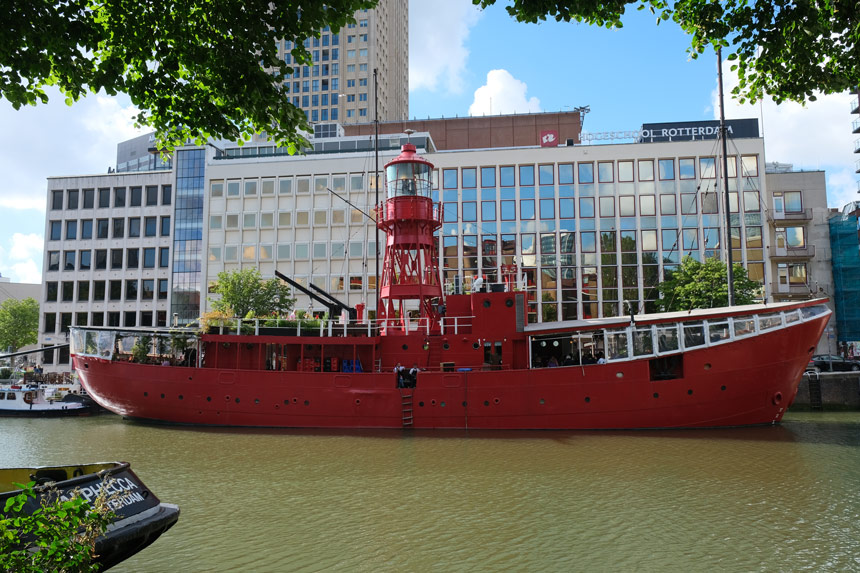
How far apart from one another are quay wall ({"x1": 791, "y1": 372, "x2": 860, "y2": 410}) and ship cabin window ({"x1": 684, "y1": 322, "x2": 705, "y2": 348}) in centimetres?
1293

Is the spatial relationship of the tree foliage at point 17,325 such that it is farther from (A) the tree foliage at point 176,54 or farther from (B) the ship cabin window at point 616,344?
(A) the tree foliage at point 176,54

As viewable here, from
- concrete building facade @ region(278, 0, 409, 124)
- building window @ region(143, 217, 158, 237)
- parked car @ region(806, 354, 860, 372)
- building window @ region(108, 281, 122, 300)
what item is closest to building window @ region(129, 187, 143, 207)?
building window @ region(143, 217, 158, 237)

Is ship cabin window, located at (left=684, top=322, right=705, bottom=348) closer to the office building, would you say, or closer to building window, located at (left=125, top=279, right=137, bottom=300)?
the office building

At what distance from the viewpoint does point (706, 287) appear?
115 feet

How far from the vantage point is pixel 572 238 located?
45.2 metres

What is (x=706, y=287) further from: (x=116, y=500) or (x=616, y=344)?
(x=116, y=500)

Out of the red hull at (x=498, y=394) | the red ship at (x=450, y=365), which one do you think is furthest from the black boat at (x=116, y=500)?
the red ship at (x=450, y=365)

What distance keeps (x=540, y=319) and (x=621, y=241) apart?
8.27 m

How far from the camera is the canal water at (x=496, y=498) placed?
933 cm

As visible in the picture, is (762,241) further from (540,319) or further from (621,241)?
(540,319)

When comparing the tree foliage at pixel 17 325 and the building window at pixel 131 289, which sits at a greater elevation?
the building window at pixel 131 289

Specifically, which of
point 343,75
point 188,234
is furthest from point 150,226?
point 343,75

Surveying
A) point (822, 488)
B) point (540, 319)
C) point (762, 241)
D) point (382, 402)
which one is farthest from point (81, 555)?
point (762, 241)

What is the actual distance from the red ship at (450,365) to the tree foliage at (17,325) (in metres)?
37.0
